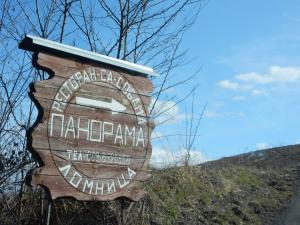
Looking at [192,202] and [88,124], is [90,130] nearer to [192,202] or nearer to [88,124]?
[88,124]

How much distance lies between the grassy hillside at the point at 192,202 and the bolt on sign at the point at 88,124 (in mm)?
623

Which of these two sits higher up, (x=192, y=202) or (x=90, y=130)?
(x=90, y=130)

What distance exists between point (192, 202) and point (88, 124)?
298 centimetres

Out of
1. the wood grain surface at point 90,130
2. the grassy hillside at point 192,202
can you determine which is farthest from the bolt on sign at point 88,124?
the grassy hillside at point 192,202

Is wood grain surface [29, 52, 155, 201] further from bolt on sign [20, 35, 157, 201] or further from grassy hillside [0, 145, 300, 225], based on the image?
grassy hillside [0, 145, 300, 225]

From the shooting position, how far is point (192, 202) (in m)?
7.76

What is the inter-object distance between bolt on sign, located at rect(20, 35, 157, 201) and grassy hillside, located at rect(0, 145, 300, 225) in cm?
62

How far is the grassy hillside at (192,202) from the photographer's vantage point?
6238mm

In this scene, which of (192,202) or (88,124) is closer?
(88,124)

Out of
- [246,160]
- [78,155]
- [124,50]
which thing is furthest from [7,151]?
[246,160]

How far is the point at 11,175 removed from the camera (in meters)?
6.25

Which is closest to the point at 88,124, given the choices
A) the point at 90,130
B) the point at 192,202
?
the point at 90,130

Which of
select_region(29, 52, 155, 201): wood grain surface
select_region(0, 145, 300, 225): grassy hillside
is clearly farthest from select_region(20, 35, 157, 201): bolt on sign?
select_region(0, 145, 300, 225): grassy hillside

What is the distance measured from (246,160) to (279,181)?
8.74 ft
